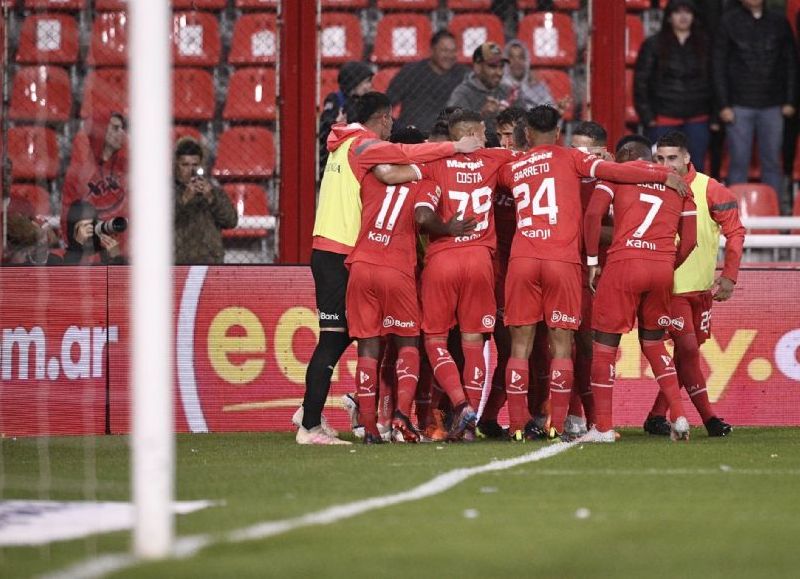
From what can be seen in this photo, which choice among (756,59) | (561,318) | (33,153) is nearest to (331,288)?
(561,318)

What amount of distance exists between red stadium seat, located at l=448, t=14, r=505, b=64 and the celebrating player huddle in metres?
5.26

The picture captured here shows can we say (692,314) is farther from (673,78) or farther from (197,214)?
(673,78)

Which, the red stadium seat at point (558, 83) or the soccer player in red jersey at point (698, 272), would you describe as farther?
the red stadium seat at point (558, 83)

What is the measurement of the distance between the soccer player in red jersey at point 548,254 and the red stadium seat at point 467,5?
528 cm

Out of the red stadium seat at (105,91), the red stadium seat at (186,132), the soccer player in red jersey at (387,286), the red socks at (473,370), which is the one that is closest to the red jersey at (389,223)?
the soccer player in red jersey at (387,286)

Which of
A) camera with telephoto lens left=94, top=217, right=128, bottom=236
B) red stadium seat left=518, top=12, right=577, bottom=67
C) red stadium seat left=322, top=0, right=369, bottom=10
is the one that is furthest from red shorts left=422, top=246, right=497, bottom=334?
red stadium seat left=322, top=0, right=369, bottom=10

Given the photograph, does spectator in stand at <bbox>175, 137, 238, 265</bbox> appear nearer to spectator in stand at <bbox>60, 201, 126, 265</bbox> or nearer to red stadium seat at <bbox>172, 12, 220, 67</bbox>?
spectator in stand at <bbox>60, 201, 126, 265</bbox>

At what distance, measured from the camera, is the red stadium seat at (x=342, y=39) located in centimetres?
1409

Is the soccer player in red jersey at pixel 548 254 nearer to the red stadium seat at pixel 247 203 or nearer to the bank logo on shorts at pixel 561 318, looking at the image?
the bank logo on shorts at pixel 561 318

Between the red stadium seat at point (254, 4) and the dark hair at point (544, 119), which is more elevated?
the red stadium seat at point (254, 4)

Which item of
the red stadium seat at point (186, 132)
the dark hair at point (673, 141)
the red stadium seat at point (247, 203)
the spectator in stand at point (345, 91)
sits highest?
the spectator in stand at point (345, 91)

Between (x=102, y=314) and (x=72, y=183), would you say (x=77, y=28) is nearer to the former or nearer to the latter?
(x=72, y=183)

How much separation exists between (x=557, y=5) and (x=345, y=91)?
2.70 m

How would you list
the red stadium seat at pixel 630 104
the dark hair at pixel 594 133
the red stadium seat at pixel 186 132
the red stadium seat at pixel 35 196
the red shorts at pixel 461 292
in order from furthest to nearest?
1. the red stadium seat at pixel 630 104
2. the red stadium seat at pixel 186 132
3. the red stadium seat at pixel 35 196
4. the dark hair at pixel 594 133
5. the red shorts at pixel 461 292
